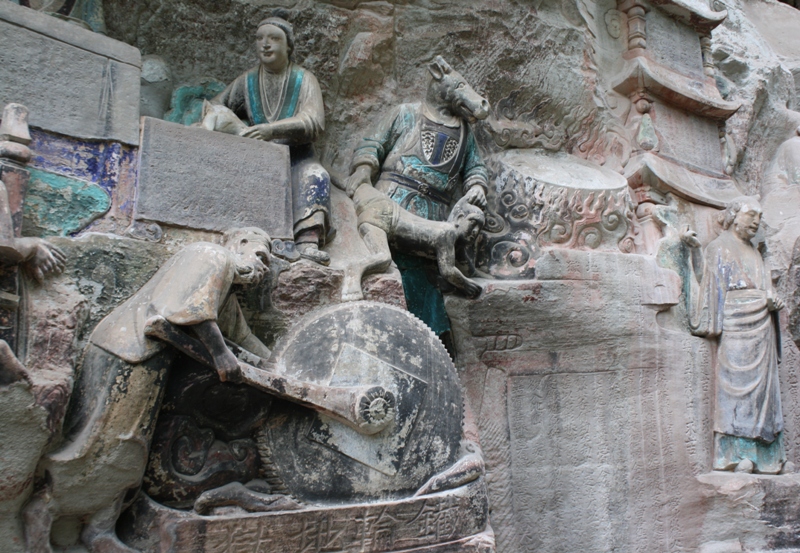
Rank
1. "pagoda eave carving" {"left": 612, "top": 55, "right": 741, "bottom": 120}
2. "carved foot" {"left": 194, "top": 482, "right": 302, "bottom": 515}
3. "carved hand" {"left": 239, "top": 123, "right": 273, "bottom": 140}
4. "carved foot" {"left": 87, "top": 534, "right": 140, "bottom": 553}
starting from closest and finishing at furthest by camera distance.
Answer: "carved foot" {"left": 87, "top": 534, "right": 140, "bottom": 553}
"carved foot" {"left": 194, "top": 482, "right": 302, "bottom": 515}
"carved hand" {"left": 239, "top": 123, "right": 273, "bottom": 140}
"pagoda eave carving" {"left": 612, "top": 55, "right": 741, "bottom": 120}

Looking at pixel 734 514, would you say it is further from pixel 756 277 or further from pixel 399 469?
pixel 399 469

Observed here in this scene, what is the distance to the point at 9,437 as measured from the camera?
2285mm

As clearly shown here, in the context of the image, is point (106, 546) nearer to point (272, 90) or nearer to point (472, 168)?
point (272, 90)

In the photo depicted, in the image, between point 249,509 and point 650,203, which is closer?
point 249,509

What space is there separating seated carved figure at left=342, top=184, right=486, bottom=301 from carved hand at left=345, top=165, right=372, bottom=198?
0.04m

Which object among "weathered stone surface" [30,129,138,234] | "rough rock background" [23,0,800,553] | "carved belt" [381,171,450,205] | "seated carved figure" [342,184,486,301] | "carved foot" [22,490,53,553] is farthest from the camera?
"rough rock background" [23,0,800,553]

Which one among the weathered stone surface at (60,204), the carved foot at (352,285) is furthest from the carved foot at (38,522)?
the carved foot at (352,285)

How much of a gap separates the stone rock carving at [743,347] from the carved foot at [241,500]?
327 cm

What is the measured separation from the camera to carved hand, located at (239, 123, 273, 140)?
354 centimetres

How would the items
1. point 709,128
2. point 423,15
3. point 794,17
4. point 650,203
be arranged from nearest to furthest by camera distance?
1. point 423,15
2. point 650,203
3. point 709,128
4. point 794,17

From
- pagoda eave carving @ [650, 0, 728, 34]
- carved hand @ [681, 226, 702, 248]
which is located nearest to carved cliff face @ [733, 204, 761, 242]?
carved hand @ [681, 226, 702, 248]

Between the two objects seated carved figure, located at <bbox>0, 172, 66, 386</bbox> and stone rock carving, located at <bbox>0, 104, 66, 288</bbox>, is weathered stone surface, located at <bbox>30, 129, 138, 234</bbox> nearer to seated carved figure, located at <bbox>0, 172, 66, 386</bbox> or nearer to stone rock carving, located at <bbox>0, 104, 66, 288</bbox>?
stone rock carving, located at <bbox>0, 104, 66, 288</bbox>

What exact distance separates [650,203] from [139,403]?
3935 millimetres

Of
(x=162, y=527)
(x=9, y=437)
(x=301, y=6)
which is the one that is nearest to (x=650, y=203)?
(x=301, y=6)
